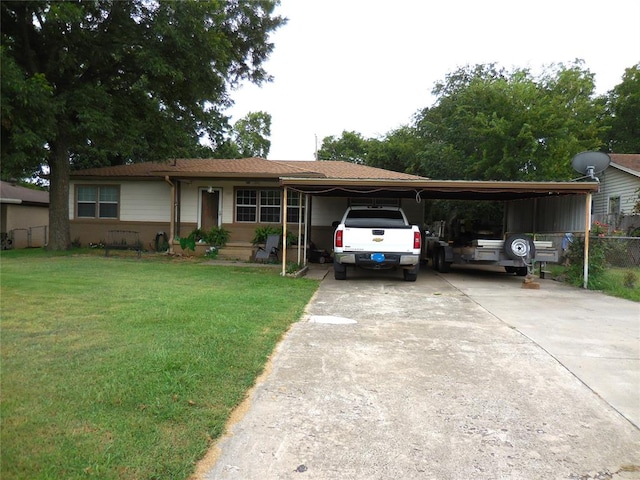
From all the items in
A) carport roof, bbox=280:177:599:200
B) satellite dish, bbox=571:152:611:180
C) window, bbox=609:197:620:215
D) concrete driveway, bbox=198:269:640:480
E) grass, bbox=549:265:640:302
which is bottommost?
concrete driveway, bbox=198:269:640:480

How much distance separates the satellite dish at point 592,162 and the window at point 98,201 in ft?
56.7

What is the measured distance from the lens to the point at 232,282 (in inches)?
412

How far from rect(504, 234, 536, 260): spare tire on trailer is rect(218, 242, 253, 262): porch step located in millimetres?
8979

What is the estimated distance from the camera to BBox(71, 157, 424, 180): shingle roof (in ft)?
56.1

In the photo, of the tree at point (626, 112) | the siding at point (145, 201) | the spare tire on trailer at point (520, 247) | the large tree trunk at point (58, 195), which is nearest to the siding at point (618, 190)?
the tree at point (626, 112)

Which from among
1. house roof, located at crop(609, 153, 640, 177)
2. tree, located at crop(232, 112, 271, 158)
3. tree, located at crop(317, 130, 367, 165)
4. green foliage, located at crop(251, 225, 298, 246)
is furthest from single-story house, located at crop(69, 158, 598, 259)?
tree, located at crop(232, 112, 271, 158)

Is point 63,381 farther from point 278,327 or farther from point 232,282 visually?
point 232,282

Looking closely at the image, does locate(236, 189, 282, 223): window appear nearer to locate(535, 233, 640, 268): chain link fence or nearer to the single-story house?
the single-story house

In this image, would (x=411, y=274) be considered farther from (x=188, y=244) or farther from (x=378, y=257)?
(x=188, y=244)

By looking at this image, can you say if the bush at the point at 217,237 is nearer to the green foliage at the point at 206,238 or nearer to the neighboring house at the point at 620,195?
the green foliage at the point at 206,238

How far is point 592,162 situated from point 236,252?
1220 centimetres

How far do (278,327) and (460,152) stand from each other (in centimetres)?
2126

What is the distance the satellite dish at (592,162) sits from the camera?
13555 millimetres

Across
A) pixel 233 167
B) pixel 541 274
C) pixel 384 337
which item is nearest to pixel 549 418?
pixel 384 337
